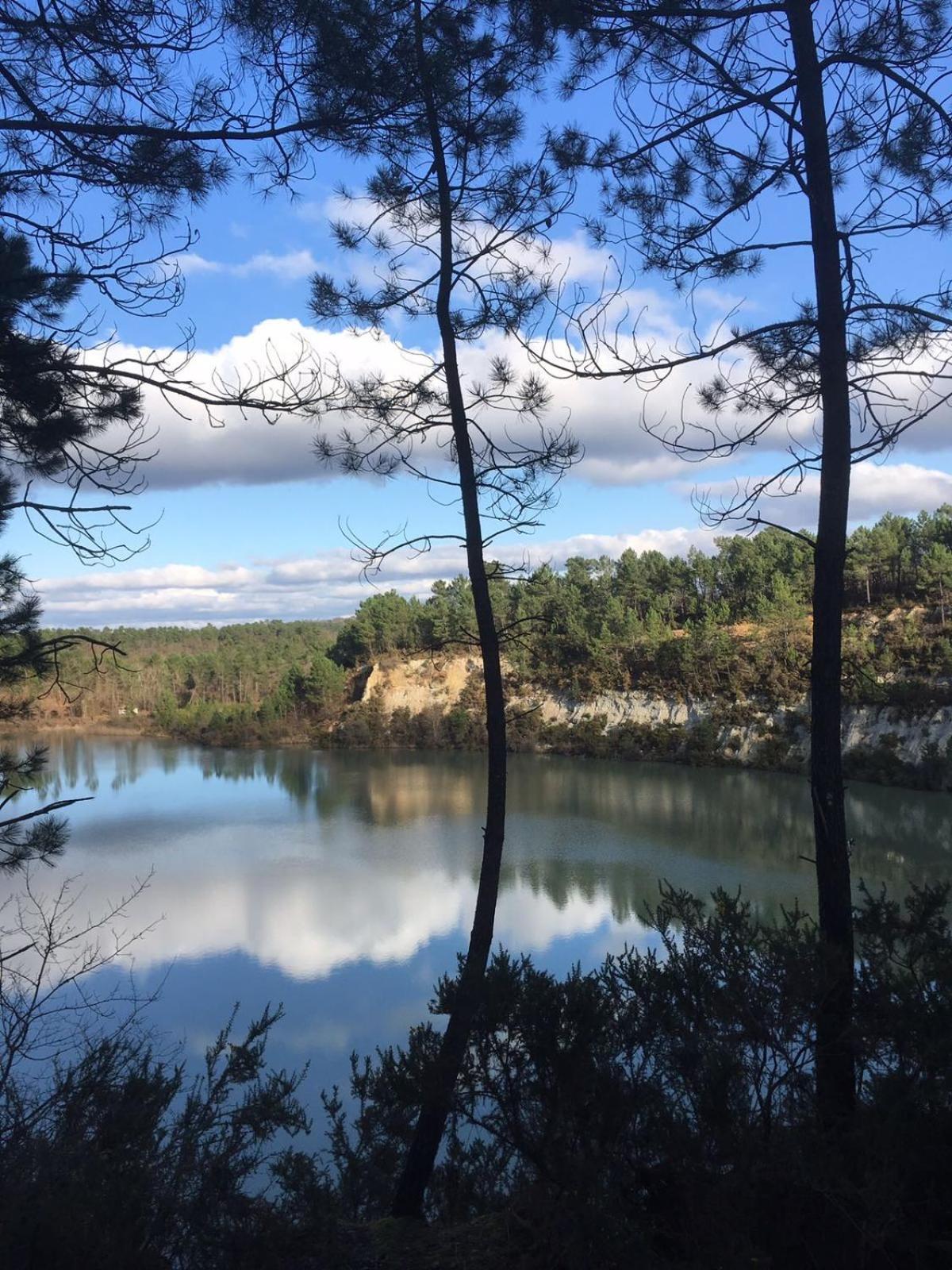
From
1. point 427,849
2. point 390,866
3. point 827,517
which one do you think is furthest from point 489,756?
point 427,849

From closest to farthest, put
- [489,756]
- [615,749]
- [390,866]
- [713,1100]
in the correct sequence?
1. [713,1100]
2. [489,756]
3. [390,866]
4. [615,749]

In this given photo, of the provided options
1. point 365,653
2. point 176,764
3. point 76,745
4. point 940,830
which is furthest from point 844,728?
point 76,745

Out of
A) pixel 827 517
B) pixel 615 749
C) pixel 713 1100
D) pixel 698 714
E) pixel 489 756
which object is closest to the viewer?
pixel 713 1100

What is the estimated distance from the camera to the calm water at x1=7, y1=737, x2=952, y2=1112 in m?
8.62

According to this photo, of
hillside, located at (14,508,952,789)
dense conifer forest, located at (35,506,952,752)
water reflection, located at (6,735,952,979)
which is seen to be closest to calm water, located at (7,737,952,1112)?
water reflection, located at (6,735,952,979)

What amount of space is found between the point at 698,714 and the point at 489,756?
2256 cm

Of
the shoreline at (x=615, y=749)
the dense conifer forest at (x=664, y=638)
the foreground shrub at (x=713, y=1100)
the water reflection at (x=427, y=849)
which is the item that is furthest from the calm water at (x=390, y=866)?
the dense conifer forest at (x=664, y=638)

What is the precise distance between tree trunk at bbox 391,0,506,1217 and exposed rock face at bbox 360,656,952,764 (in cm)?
1362

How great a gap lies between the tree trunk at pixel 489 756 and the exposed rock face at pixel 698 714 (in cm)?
1362

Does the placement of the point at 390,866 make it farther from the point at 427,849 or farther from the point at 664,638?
the point at 664,638

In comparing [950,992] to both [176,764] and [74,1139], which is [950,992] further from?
[176,764]

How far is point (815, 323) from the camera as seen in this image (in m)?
3.34

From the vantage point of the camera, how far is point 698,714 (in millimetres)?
25484

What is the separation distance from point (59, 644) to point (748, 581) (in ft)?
84.5
